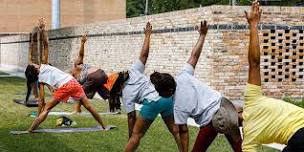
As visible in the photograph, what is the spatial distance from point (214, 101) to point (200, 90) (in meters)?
0.18

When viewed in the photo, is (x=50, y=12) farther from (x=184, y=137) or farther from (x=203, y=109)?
(x=203, y=109)

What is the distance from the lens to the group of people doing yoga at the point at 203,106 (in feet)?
15.1

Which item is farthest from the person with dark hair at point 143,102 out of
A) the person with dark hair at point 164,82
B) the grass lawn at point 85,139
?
the grass lawn at point 85,139

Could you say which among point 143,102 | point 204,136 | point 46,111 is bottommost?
point 46,111

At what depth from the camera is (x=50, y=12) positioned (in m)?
67.2

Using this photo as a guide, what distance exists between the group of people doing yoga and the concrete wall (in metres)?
56.1

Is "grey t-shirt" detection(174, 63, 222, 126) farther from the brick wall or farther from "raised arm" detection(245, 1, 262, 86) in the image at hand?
the brick wall

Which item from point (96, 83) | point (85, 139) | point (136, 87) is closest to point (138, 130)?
point (136, 87)

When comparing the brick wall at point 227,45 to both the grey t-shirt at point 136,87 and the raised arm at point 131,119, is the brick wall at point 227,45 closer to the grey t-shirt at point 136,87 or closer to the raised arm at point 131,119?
the raised arm at point 131,119

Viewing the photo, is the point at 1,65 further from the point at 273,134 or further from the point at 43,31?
the point at 273,134

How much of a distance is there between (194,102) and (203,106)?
4.1 inches

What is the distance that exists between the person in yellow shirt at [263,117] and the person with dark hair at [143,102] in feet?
8.62

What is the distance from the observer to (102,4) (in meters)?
67.9

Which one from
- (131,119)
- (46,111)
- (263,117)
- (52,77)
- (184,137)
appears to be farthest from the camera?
(52,77)
